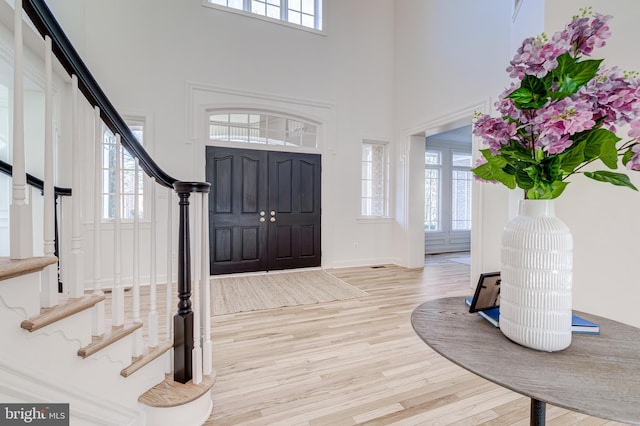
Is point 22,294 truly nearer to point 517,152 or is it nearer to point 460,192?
point 517,152

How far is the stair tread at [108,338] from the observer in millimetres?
1029

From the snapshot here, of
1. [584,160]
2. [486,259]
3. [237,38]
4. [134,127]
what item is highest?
[237,38]

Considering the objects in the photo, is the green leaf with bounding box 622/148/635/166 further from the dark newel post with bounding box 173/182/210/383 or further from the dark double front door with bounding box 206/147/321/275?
the dark double front door with bounding box 206/147/321/275

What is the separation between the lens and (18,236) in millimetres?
858

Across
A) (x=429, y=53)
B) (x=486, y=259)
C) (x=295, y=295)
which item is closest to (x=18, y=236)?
(x=295, y=295)

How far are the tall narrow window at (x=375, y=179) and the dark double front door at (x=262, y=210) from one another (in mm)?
1023

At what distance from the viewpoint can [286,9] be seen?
4.75m

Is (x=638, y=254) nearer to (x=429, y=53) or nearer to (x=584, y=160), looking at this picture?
(x=584, y=160)

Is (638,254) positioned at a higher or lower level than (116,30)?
lower

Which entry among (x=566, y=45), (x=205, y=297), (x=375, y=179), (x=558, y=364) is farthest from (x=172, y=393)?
(x=375, y=179)

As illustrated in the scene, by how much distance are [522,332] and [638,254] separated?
1.72 m

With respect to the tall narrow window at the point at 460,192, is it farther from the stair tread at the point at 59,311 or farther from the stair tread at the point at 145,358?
the stair tread at the point at 59,311

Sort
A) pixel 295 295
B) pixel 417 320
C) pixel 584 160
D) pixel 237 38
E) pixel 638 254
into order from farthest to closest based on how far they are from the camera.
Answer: pixel 237 38 < pixel 295 295 < pixel 638 254 < pixel 417 320 < pixel 584 160

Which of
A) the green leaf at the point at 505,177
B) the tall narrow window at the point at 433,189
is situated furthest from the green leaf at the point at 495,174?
the tall narrow window at the point at 433,189
